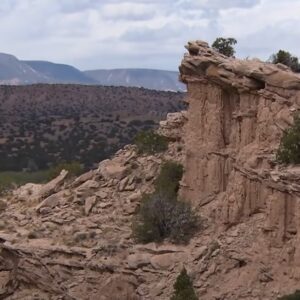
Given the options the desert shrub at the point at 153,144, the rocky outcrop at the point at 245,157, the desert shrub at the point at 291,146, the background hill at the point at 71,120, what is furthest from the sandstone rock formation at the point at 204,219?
the background hill at the point at 71,120

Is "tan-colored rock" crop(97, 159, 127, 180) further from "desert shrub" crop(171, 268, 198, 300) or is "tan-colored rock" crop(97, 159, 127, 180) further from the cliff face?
"desert shrub" crop(171, 268, 198, 300)

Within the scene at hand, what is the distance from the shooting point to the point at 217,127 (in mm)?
24047

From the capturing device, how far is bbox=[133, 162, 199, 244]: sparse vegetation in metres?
23.4

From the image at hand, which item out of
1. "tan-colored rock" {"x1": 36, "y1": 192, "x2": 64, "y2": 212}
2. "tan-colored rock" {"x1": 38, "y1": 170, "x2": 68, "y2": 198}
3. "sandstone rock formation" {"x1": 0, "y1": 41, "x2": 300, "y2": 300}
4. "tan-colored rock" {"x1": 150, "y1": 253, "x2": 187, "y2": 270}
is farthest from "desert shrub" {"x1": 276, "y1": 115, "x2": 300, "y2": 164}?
"tan-colored rock" {"x1": 38, "y1": 170, "x2": 68, "y2": 198}

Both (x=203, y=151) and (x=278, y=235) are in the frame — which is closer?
(x=278, y=235)

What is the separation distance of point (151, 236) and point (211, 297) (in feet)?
11.6

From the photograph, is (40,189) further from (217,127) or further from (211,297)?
(211,297)

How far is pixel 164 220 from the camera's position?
2392 centimetres

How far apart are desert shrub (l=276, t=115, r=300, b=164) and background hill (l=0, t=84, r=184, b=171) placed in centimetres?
5007

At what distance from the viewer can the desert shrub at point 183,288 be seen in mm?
20125

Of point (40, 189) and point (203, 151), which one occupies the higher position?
point (203, 151)

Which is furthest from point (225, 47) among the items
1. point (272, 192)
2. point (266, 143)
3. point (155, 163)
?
point (272, 192)

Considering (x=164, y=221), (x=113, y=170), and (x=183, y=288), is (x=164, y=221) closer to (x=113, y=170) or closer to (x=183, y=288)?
(x=183, y=288)

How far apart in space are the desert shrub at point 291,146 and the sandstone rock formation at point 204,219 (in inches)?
13.0
